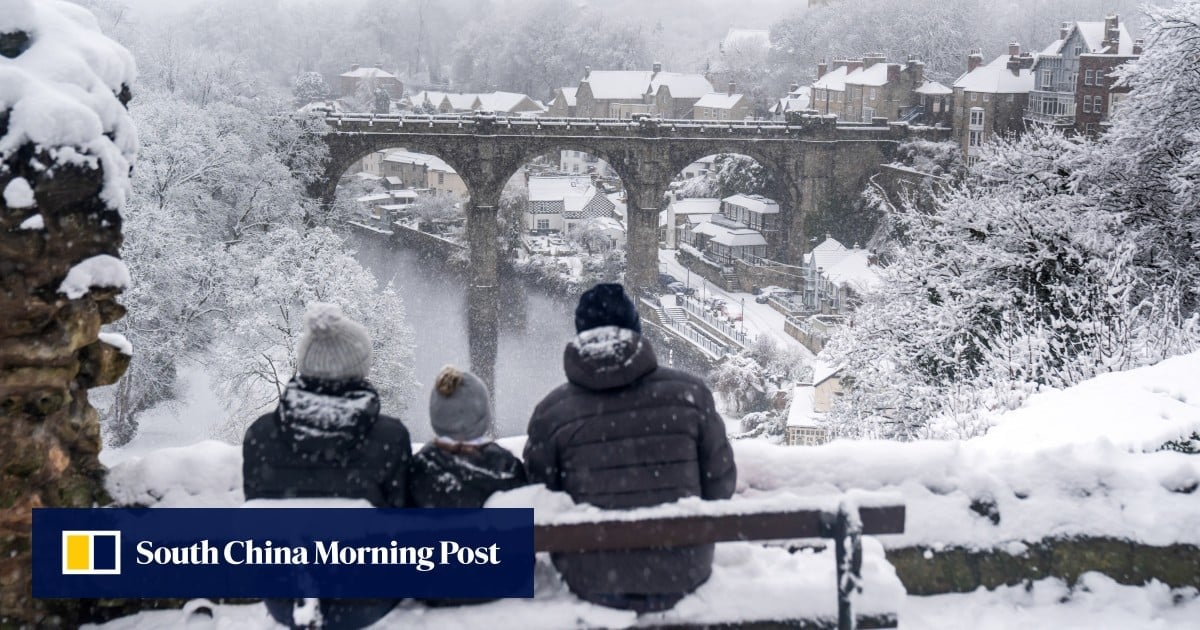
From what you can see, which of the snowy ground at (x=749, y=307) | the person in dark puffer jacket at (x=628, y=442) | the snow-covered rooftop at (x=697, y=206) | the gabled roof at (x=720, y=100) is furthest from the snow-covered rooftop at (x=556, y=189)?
the person in dark puffer jacket at (x=628, y=442)

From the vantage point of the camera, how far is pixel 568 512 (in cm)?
286

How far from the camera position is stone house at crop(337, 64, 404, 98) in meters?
63.2

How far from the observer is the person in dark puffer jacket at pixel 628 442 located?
2.84 meters

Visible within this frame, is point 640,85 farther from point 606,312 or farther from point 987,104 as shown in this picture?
point 606,312

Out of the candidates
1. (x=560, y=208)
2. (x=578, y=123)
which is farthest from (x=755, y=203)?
(x=578, y=123)

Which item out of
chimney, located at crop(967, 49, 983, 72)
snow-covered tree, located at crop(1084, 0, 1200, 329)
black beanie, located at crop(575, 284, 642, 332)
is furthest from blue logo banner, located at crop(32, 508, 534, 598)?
chimney, located at crop(967, 49, 983, 72)

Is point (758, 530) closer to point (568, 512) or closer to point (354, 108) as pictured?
point (568, 512)

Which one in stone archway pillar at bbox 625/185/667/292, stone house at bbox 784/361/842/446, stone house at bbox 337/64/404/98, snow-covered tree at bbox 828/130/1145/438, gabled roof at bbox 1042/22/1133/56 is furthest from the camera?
stone house at bbox 337/64/404/98

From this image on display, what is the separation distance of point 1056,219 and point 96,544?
1126 cm

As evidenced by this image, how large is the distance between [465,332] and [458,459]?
2804 cm

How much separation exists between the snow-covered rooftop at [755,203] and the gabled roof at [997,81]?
7769mm

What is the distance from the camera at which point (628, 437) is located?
284 cm

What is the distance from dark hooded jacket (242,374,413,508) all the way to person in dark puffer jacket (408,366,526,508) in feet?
0.43

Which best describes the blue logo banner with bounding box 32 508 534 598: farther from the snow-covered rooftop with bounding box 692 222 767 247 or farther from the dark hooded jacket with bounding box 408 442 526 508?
the snow-covered rooftop with bounding box 692 222 767 247
